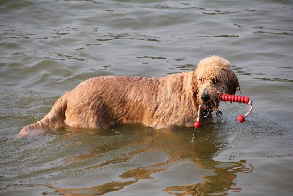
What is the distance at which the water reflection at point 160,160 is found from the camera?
7520 mm

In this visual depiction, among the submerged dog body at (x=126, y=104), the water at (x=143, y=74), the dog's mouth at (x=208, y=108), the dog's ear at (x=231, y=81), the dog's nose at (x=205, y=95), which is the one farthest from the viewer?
the submerged dog body at (x=126, y=104)

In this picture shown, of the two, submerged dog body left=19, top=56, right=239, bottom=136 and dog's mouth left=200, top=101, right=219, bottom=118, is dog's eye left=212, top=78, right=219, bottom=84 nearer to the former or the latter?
dog's mouth left=200, top=101, right=219, bottom=118

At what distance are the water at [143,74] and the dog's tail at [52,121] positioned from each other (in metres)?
0.19

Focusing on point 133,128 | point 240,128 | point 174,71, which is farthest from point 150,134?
point 174,71

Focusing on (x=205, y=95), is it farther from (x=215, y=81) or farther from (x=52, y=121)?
(x=52, y=121)

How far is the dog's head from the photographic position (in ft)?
28.4

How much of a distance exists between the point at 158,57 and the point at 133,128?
4117 millimetres

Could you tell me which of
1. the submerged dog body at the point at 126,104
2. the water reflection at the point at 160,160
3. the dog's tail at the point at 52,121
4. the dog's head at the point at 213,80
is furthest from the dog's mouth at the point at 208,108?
the dog's tail at the point at 52,121

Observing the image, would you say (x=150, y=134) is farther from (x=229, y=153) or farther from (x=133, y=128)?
(x=229, y=153)

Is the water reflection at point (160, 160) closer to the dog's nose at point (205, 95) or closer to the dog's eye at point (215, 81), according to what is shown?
the dog's nose at point (205, 95)

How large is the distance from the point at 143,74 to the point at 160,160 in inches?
166

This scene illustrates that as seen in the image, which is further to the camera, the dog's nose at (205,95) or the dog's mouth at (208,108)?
the dog's mouth at (208,108)

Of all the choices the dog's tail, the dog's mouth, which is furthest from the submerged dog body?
the dog's mouth

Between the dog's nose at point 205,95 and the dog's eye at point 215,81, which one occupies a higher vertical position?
the dog's eye at point 215,81
